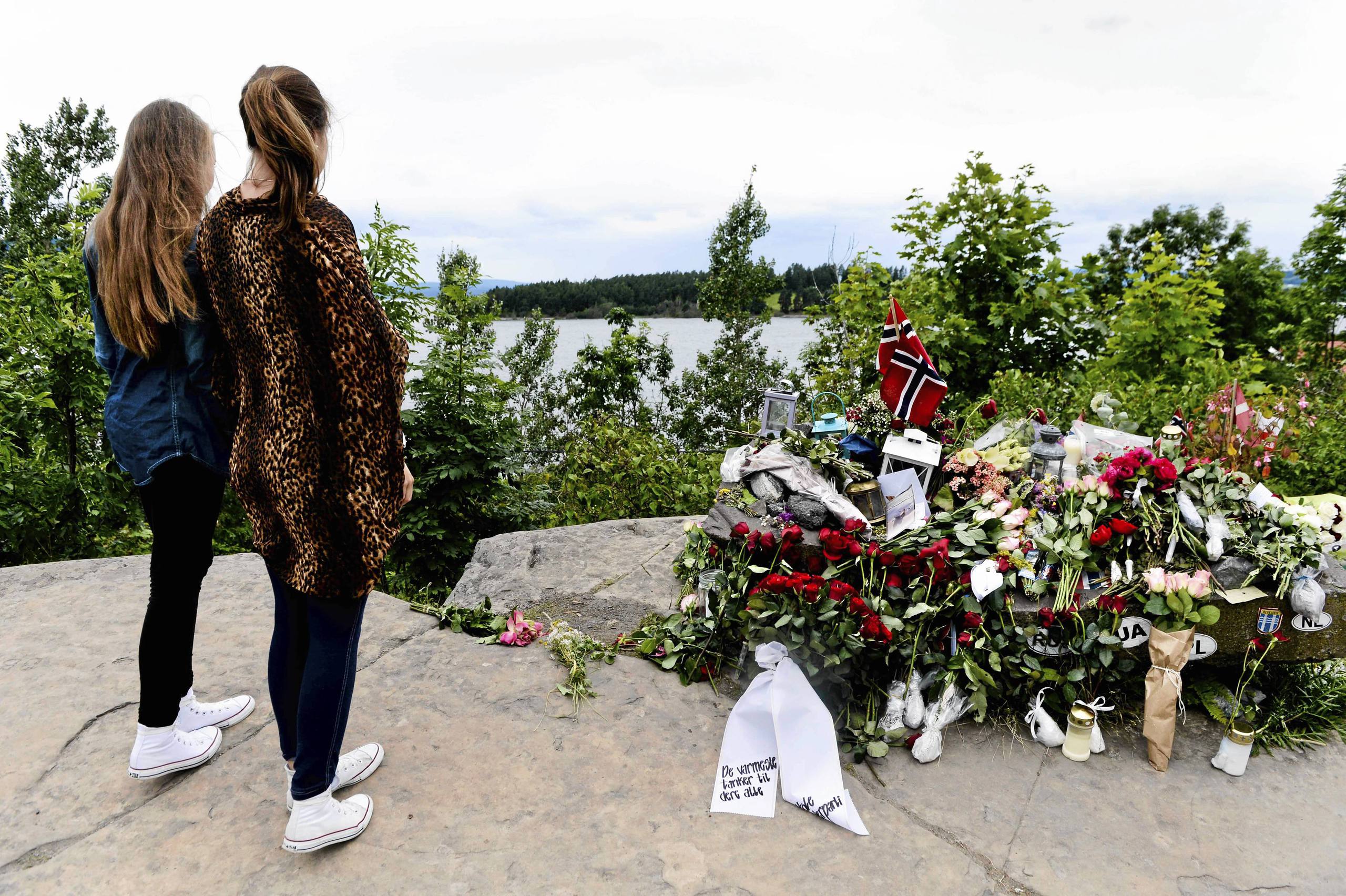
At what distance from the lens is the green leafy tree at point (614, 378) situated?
1034 cm

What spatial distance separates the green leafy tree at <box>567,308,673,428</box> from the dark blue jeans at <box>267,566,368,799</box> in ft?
25.3

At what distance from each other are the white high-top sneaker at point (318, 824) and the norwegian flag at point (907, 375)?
9.30 feet

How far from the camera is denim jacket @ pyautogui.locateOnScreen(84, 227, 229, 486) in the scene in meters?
2.06

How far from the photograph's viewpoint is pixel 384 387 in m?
1.86

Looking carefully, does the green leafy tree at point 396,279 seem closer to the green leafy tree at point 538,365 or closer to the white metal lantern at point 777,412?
the white metal lantern at point 777,412

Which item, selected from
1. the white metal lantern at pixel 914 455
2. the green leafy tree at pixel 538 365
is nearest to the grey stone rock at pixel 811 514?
the white metal lantern at pixel 914 455

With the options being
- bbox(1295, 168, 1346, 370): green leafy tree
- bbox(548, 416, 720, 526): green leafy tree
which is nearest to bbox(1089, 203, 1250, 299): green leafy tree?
bbox(1295, 168, 1346, 370): green leafy tree

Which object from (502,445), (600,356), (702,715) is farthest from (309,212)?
(600,356)

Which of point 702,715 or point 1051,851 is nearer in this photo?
point 1051,851

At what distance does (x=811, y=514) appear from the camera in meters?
3.15

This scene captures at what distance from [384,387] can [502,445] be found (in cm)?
354

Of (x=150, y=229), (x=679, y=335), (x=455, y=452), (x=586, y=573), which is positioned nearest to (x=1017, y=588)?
(x=586, y=573)

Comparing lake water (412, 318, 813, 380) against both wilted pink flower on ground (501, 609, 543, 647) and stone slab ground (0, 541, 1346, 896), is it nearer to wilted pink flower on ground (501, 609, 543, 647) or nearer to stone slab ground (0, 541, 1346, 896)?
wilted pink flower on ground (501, 609, 543, 647)

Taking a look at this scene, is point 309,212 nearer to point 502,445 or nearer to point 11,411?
point 502,445
